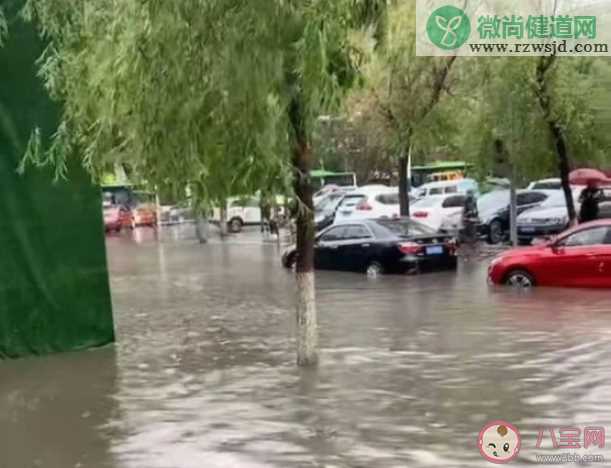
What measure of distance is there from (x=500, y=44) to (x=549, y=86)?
1504mm

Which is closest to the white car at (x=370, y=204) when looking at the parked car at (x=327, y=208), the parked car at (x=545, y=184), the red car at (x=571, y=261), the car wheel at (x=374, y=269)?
the parked car at (x=327, y=208)

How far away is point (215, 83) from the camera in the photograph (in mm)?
7867

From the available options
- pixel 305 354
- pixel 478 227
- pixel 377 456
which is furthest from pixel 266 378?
pixel 478 227

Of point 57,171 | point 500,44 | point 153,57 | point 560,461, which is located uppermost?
point 500,44

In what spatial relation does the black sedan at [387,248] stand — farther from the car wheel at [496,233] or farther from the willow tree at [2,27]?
the willow tree at [2,27]

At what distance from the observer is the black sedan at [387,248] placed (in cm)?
1928

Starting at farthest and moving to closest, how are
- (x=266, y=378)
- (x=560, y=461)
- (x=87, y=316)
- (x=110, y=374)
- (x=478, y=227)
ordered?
(x=478, y=227)
(x=87, y=316)
(x=110, y=374)
(x=266, y=378)
(x=560, y=461)

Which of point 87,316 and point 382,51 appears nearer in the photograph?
point 382,51

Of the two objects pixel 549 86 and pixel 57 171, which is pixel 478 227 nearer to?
pixel 549 86

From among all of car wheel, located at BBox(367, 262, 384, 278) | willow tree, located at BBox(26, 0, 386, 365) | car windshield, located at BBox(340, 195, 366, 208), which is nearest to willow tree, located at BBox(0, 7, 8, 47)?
willow tree, located at BBox(26, 0, 386, 365)

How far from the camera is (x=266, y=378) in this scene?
30.2 ft

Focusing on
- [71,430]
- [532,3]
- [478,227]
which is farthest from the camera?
[478,227]

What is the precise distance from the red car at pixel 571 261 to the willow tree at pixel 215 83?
26.4ft

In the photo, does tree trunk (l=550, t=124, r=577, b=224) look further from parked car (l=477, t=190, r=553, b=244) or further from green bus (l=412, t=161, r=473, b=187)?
green bus (l=412, t=161, r=473, b=187)
